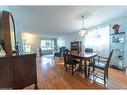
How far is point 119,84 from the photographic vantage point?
2555mm

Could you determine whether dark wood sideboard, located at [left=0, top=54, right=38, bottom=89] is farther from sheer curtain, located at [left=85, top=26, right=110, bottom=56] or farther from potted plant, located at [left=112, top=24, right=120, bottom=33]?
potted plant, located at [left=112, top=24, right=120, bottom=33]

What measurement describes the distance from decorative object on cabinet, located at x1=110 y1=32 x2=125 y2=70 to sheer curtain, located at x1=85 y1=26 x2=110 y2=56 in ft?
0.74

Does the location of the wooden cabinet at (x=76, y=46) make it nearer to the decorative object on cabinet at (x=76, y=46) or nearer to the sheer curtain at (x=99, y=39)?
the decorative object on cabinet at (x=76, y=46)

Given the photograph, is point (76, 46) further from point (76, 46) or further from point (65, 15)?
point (65, 15)

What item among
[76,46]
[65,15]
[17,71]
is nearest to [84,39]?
[76,46]

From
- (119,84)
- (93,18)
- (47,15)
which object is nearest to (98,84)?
(119,84)

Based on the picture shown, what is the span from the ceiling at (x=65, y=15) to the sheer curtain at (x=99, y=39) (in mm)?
295

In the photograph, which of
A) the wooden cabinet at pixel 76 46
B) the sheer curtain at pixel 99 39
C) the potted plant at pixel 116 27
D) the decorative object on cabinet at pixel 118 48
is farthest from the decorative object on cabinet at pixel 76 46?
the potted plant at pixel 116 27

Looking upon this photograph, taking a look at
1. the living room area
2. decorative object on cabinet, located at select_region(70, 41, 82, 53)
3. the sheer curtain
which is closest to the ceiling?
the living room area

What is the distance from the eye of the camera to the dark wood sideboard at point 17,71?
1.60 metres

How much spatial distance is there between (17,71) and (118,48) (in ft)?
11.3

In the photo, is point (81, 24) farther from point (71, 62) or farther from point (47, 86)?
point (47, 86)

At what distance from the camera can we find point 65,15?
10.9 ft
